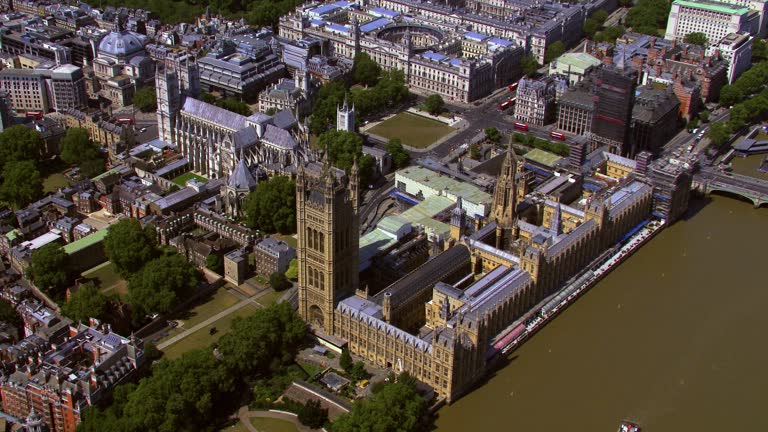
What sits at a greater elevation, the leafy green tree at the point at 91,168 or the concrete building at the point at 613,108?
the concrete building at the point at 613,108

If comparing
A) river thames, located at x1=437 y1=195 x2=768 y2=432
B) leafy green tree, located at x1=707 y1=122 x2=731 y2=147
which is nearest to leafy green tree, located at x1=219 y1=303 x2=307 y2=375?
river thames, located at x1=437 y1=195 x2=768 y2=432

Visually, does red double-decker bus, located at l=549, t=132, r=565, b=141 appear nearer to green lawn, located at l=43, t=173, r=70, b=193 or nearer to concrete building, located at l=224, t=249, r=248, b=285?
concrete building, located at l=224, t=249, r=248, b=285

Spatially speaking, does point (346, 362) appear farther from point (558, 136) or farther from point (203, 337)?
point (558, 136)

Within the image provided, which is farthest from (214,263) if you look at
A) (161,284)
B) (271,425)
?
(271,425)

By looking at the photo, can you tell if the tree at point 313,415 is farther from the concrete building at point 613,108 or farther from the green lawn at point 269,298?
the concrete building at point 613,108

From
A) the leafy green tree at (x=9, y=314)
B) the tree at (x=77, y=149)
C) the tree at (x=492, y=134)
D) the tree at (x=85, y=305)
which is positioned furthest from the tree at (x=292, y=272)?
the tree at (x=492, y=134)
